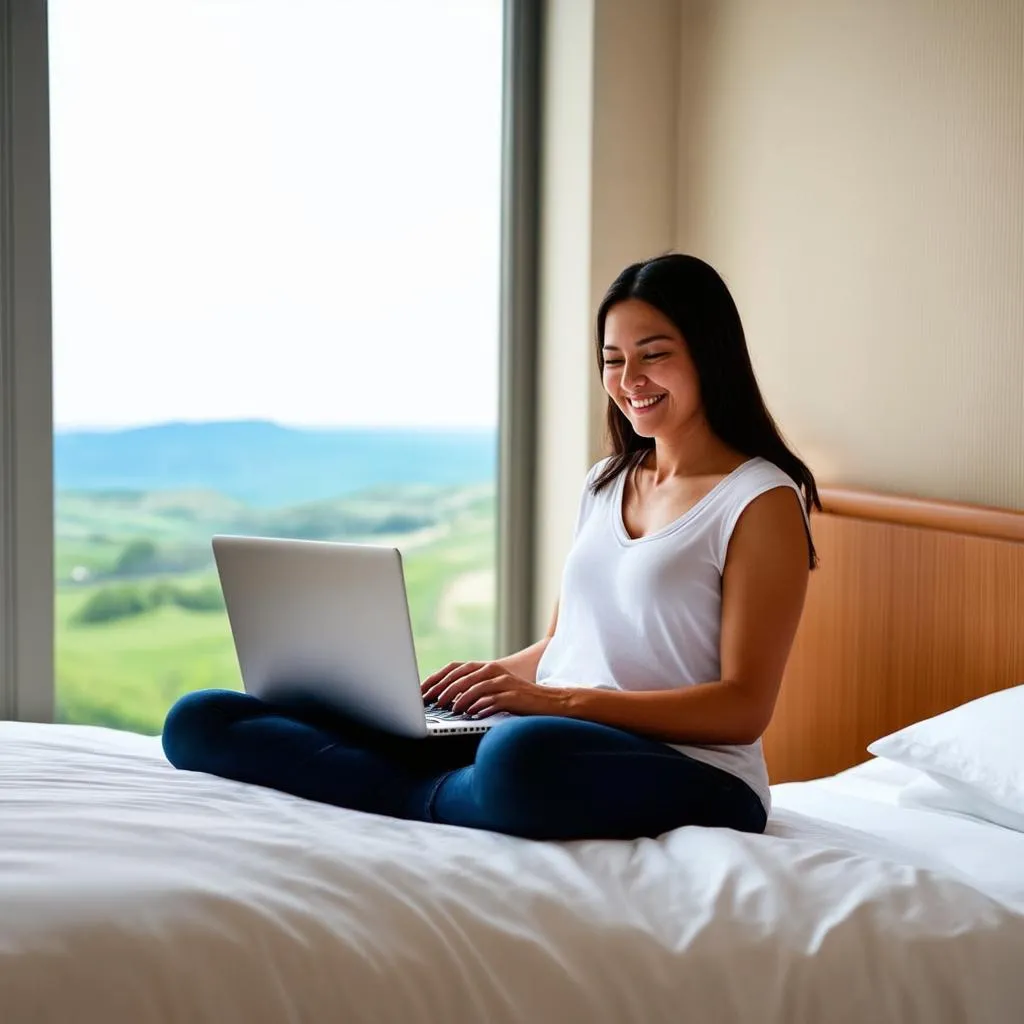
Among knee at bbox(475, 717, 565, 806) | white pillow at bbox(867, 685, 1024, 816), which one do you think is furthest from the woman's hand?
white pillow at bbox(867, 685, 1024, 816)

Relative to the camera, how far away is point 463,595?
10.2 ft

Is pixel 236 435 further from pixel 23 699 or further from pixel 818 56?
pixel 818 56

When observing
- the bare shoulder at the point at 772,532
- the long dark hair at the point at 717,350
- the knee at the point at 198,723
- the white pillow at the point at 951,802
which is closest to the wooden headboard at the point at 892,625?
the white pillow at the point at 951,802

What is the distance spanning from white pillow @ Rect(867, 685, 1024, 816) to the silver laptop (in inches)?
25.7

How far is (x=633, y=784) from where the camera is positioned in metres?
1.47

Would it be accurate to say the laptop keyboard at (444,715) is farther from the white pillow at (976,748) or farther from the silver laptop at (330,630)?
the white pillow at (976,748)

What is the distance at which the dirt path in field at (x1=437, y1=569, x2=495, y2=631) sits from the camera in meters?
3.07

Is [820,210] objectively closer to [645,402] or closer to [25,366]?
[645,402]

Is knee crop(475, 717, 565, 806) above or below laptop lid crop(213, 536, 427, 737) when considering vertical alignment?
below

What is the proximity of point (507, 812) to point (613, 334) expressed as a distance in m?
0.74

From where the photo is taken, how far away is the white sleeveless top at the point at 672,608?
5.52 feet

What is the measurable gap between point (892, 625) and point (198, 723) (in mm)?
1175

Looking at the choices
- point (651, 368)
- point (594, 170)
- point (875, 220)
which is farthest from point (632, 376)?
point (594, 170)

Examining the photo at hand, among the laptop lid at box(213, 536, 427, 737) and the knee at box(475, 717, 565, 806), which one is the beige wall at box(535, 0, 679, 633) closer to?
the laptop lid at box(213, 536, 427, 737)
